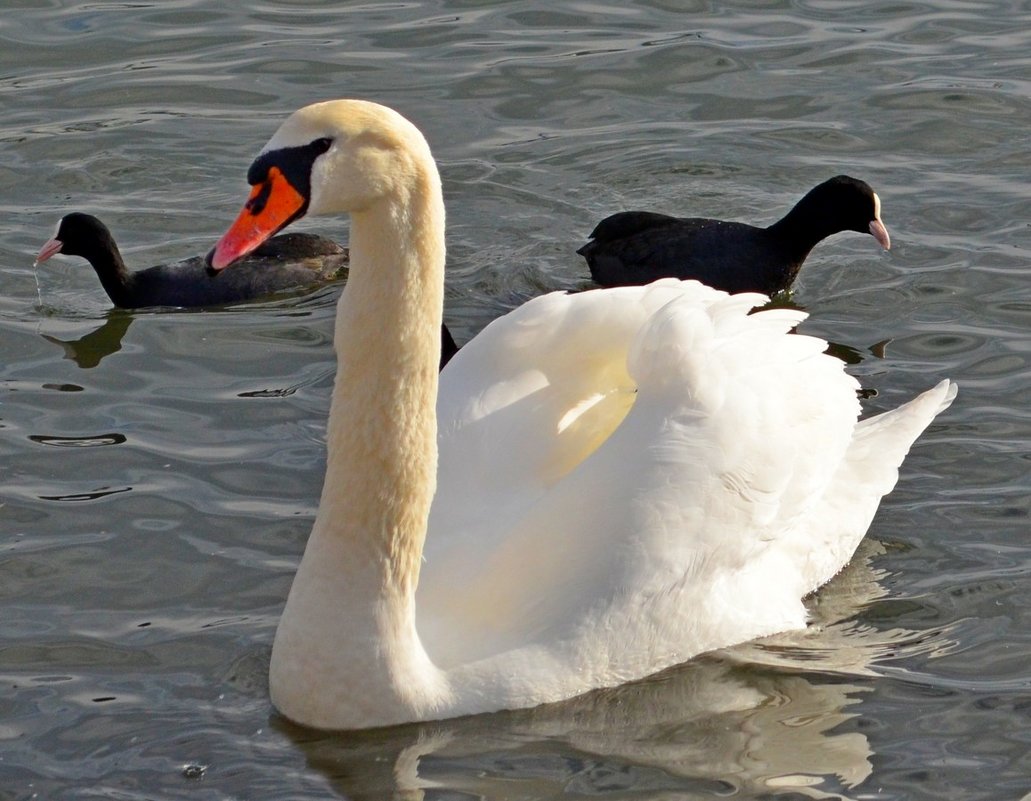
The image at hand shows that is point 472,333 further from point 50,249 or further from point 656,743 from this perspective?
point 656,743

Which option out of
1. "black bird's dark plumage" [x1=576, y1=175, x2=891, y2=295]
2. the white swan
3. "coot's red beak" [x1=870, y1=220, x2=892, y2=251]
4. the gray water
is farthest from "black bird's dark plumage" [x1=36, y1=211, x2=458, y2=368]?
the white swan

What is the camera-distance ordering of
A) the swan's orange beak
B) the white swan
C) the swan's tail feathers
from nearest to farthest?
1. the swan's orange beak
2. the white swan
3. the swan's tail feathers

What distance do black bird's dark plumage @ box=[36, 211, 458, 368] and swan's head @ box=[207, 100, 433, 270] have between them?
4.54 meters

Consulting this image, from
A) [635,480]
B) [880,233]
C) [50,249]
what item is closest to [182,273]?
[50,249]

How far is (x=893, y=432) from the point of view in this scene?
300 inches

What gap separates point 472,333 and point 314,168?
14.1 feet

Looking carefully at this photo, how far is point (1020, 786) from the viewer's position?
5.80m

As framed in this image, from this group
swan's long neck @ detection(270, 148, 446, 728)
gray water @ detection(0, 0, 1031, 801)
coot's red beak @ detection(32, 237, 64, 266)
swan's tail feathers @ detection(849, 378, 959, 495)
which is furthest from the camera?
coot's red beak @ detection(32, 237, 64, 266)

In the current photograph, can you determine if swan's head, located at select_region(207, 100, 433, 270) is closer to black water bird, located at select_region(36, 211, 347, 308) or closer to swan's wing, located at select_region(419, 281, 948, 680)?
swan's wing, located at select_region(419, 281, 948, 680)

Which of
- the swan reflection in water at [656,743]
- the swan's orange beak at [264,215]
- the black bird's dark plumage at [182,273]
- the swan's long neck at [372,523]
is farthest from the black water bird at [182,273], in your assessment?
the swan's orange beak at [264,215]

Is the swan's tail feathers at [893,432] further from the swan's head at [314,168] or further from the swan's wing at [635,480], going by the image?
the swan's head at [314,168]

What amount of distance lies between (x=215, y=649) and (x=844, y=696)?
211 cm

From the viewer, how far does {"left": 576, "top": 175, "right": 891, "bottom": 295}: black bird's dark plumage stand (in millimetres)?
10031

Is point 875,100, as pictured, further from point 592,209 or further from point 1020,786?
point 1020,786
